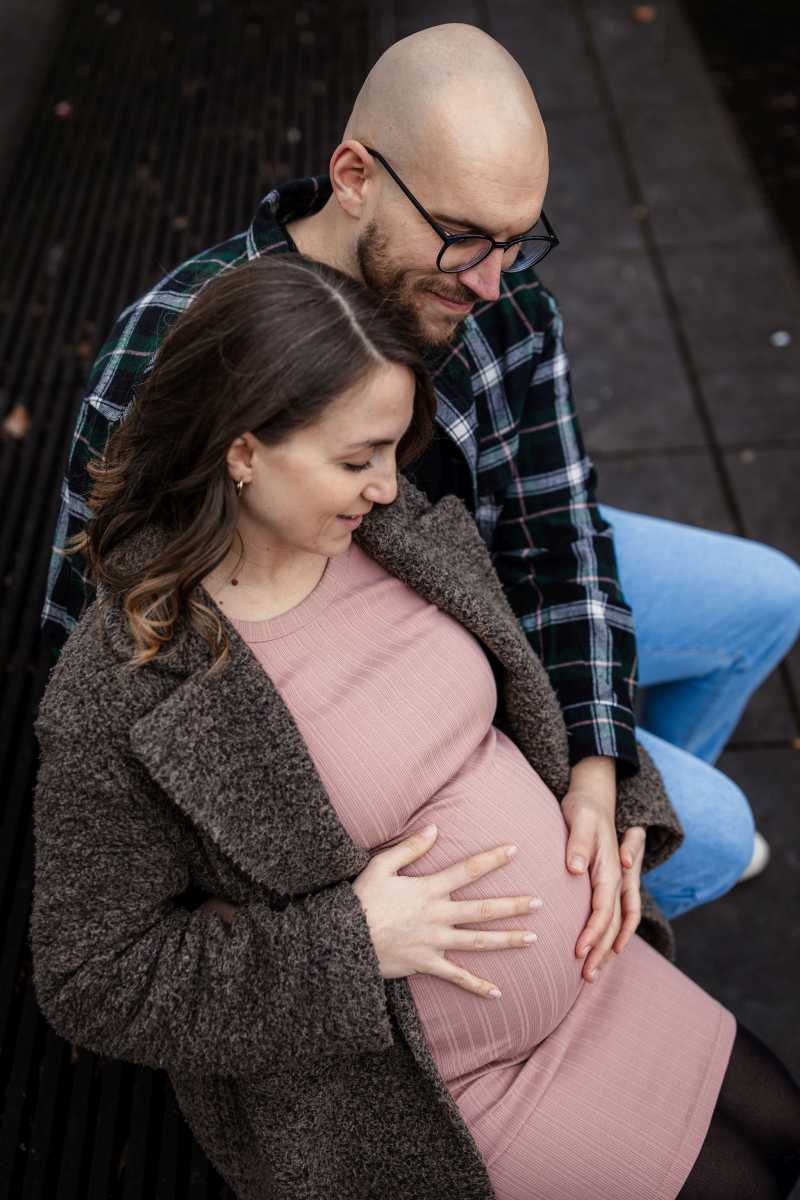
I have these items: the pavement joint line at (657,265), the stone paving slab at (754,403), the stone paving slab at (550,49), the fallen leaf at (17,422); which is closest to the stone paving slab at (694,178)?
the pavement joint line at (657,265)

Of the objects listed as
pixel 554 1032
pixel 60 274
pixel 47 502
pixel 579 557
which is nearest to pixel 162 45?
pixel 60 274

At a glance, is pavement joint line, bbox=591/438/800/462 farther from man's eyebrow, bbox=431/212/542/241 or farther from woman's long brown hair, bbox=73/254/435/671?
woman's long brown hair, bbox=73/254/435/671

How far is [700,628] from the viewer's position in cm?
254

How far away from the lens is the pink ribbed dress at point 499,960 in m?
1.75

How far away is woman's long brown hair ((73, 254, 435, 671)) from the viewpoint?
5.28 feet

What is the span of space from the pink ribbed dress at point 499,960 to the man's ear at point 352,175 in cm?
69

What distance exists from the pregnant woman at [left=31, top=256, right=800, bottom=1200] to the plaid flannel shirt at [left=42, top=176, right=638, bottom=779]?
28 centimetres

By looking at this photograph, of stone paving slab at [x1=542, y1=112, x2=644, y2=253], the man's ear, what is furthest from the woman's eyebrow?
stone paving slab at [x1=542, y1=112, x2=644, y2=253]

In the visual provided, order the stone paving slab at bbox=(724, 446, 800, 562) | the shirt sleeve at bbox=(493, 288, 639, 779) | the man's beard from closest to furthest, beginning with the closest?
the man's beard < the shirt sleeve at bbox=(493, 288, 639, 779) < the stone paving slab at bbox=(724, 446, 800, 562)

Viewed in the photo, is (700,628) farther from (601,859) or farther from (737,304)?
(737,304)

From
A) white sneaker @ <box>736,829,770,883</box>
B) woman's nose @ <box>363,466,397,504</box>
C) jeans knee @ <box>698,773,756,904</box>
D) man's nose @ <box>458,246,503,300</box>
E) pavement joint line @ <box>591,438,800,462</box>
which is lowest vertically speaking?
white sneaker @ <box>736,829,770,883</box>

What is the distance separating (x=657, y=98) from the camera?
5559mm

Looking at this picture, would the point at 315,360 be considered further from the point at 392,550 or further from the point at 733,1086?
the point at 733,1086

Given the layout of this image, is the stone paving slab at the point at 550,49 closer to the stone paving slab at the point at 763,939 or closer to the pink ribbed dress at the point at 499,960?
the stone paving slab at the point at 763,939
